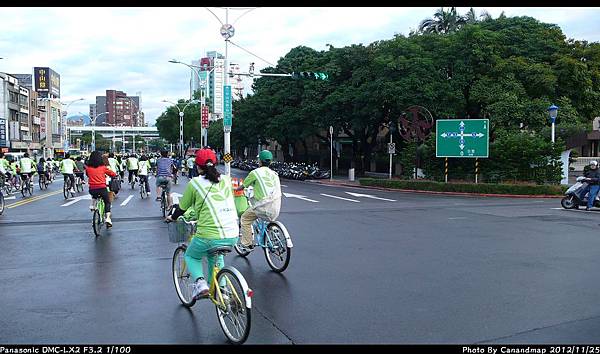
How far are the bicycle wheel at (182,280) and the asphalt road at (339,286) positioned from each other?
16 centimetres

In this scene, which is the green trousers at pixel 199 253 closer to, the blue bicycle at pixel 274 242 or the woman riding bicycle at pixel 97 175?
the blue bicycle at pixel 274 242

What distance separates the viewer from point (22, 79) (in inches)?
3831

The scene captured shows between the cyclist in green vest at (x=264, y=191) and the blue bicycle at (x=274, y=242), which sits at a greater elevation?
the cyclist in green vest at (x=264, y=191)

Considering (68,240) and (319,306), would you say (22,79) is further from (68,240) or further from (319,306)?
(319,306)

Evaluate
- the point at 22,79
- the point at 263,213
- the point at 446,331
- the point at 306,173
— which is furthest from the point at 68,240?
the point at 22,79

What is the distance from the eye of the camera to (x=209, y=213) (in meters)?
5.45

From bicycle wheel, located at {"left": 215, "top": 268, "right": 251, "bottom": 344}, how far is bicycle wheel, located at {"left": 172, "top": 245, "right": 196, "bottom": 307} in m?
0.97

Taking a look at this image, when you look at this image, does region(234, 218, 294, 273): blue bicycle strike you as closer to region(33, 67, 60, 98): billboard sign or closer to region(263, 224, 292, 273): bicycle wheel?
region(263, 224, 292, 273): bicycle wheel

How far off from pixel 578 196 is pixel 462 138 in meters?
9.82

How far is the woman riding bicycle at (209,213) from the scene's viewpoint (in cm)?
546

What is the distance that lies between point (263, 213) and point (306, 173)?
32.5 metres

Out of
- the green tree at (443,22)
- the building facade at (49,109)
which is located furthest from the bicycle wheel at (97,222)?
the building facade at (49,109)

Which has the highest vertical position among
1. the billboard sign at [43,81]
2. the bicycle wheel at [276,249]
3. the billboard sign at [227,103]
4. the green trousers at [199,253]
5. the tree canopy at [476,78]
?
the billboard sign at [43,81]

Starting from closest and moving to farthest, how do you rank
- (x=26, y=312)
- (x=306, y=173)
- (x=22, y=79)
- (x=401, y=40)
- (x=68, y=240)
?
(x=26, y=312), (x=68, y=240), (x=401, y=40), (x=306, y=173), (x=22, y=79)
